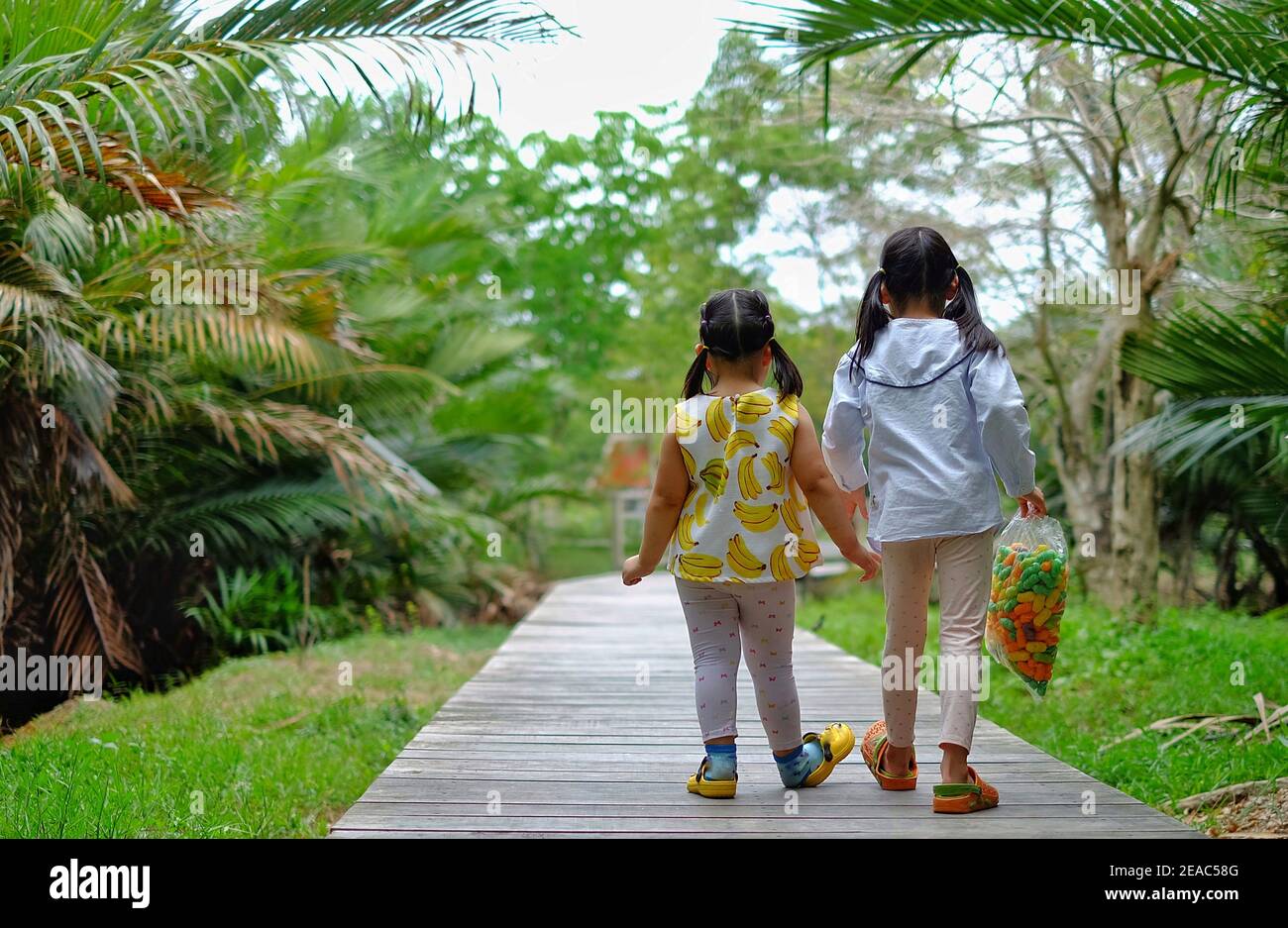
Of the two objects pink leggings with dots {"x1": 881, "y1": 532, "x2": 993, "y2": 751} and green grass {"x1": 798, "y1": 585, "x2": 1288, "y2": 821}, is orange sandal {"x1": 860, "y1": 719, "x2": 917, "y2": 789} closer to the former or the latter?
pink leggings with dots {"x1": 881, "y1": 532, "x2": 993, "y2": 751}

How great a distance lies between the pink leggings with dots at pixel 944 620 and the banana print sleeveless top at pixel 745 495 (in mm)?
252

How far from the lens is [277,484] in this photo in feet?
28.6

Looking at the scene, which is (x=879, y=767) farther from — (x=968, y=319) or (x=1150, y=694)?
(x=1150, y=694)

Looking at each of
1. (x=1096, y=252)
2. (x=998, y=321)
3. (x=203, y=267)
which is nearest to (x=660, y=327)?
(x=998, y=321)

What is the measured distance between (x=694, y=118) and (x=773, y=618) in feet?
40.5

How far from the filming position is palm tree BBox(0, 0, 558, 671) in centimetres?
397

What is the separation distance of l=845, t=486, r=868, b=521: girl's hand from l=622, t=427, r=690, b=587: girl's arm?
1.56 ft

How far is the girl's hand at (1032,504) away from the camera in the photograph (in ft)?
10.1

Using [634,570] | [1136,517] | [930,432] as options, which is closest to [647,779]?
[634,570]

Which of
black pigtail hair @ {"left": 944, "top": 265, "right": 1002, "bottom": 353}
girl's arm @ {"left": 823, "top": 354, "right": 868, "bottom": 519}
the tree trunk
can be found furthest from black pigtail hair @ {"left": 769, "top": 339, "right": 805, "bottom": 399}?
the tree trunk

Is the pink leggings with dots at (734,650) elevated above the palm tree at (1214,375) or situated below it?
below

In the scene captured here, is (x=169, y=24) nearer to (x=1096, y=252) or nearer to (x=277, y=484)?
(x=277, y=484)

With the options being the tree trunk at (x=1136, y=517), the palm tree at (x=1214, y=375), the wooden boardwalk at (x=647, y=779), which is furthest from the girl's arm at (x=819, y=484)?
the tree trunk at (x=1136, y=517)

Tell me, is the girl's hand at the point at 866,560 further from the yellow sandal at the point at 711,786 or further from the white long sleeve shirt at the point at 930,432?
the yellow sandal at the point at 711,786
